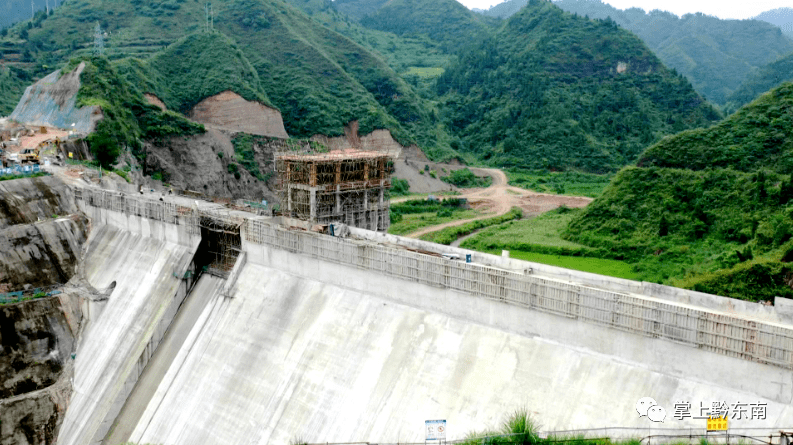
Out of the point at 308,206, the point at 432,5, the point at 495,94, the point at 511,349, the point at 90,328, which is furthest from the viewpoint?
the point at 432,5

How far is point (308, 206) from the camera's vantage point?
38406 millimetres

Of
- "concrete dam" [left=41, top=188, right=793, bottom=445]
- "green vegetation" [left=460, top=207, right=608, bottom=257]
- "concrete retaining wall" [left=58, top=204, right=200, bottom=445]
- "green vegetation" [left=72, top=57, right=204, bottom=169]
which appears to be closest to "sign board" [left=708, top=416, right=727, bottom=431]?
"concrete dam" [left=41, top=188, right=793, bottom=445]

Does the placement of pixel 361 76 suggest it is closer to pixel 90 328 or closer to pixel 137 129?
pixel 137 129

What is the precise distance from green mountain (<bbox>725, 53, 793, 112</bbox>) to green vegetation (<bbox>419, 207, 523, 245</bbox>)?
3726 inches

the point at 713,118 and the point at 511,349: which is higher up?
the point at 511,349

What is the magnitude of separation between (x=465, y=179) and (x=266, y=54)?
35.1 metres

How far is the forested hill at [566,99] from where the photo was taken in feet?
344

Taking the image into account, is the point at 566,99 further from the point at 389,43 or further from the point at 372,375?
the point at 372,375

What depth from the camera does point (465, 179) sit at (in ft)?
299

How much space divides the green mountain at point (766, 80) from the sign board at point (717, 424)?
145m

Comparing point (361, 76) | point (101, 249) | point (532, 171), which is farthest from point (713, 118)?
point (101, 249)

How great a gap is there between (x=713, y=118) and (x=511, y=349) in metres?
106

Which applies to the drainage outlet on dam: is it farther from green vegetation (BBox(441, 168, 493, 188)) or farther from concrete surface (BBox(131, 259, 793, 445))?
green vegetation (BBox(441, 168, 493, 188))

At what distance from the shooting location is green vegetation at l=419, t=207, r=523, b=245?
6059cm
